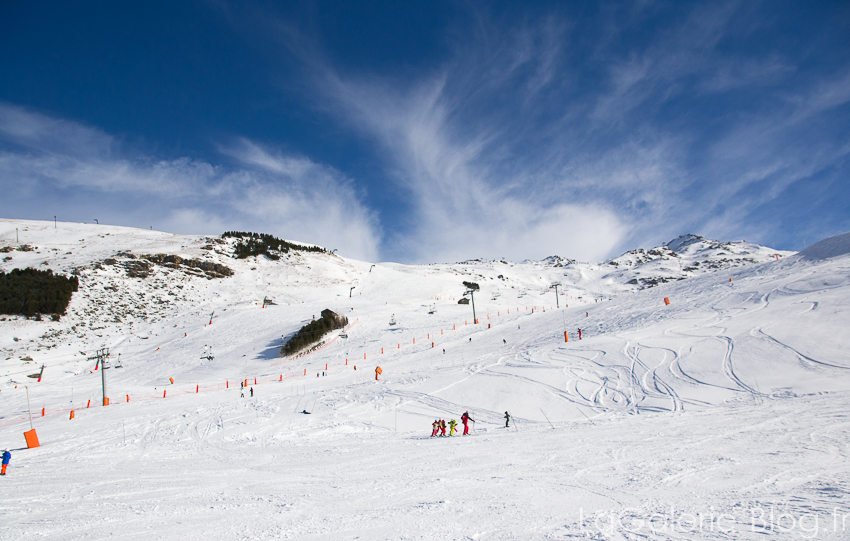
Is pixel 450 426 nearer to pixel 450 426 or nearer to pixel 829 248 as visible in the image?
pixel 450 426

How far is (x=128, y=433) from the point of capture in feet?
54.2

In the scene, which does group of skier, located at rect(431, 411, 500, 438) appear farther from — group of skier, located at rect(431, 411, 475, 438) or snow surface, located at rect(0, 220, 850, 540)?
snow surface, located at rect(0, 220, 850, 540)

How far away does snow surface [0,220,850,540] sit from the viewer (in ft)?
20.6

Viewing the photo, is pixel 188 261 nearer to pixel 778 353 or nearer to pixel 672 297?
pixel 672 297

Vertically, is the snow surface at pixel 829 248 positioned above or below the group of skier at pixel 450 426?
above

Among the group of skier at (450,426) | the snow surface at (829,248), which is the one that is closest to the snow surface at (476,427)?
the group of skier at (450,426)

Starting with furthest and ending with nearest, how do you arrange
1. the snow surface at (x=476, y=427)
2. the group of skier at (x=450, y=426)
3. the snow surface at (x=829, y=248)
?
the snow surface at (x=829, y=248) → the group of skier at (x=450, y=426) → the snow surface at (x=476, y=427)

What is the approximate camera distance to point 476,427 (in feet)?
49.8

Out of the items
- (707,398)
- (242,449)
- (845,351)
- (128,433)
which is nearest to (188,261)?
(128,433)

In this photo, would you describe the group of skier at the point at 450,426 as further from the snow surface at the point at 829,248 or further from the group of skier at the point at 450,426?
the snow surface at the point at 829,248

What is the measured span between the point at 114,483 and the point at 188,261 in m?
67.2

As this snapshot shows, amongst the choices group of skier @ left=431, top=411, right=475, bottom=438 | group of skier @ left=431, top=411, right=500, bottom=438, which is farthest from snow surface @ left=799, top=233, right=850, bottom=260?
group of skier @ left=431, top=411, right=475, bottom=438

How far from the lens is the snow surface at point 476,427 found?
627 centimetres

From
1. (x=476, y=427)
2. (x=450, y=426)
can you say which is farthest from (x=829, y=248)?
(x=450, y=426)
